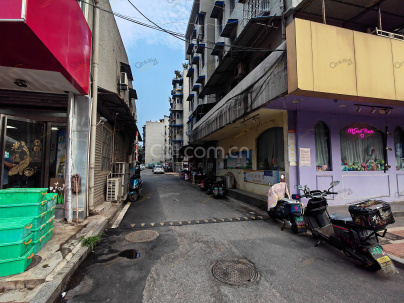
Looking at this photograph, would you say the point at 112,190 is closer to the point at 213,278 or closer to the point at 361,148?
the point at 213,278

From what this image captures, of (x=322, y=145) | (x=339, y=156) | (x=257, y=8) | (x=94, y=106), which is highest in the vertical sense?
(x=257, y=8)

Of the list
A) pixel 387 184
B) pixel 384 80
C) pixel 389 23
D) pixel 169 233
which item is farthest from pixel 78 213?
pixel 389 23

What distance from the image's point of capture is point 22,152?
5.93 metres

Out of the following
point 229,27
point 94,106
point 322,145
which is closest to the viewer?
point 94,106

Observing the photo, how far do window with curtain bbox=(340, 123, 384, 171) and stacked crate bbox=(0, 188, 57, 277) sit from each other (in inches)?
379

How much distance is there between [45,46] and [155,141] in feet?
225

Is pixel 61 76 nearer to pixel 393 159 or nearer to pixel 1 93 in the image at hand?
pixel 1 93

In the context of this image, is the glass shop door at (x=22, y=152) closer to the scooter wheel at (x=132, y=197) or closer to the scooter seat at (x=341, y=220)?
the scooter wheel at (x=132, y=197)

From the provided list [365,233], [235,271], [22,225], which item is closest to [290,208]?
[365,233]

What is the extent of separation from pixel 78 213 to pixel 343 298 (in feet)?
20.2

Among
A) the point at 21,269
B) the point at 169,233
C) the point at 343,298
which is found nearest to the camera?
the point at 343,298

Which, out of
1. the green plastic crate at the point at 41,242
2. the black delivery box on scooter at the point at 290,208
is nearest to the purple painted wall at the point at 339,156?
the black delivery box on scooter at the point at 290,208

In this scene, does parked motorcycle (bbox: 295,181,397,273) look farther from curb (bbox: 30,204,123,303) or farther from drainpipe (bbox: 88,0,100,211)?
drainpipe (bbox: 88,0,100,211)

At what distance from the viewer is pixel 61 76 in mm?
4527
